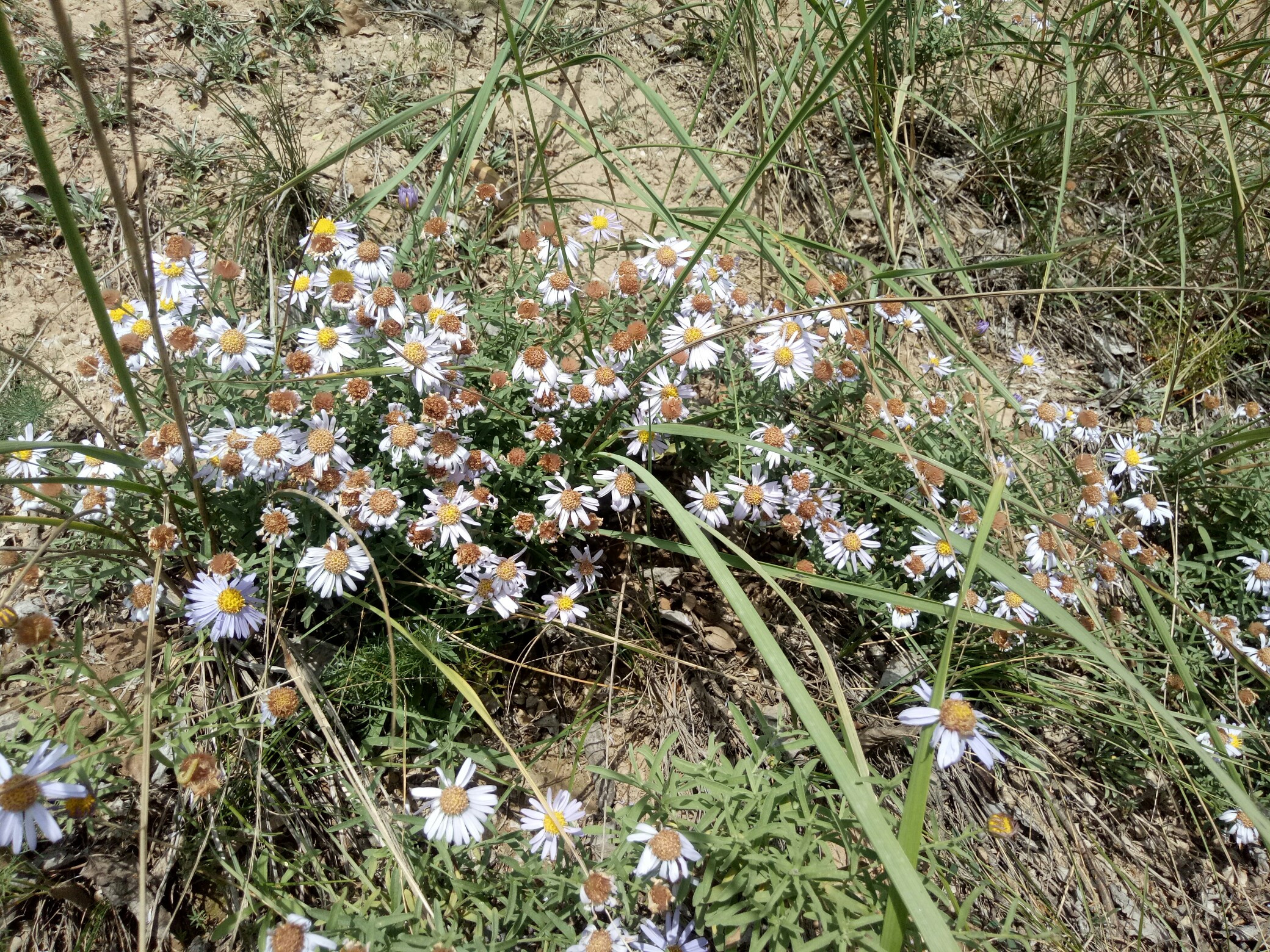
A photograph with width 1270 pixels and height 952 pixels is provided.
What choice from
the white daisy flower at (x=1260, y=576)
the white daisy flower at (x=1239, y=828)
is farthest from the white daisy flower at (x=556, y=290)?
the white daisy flower at (x=1239, y=828)

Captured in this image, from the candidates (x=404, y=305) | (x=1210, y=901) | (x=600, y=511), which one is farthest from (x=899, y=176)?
(x=1210, y=901)

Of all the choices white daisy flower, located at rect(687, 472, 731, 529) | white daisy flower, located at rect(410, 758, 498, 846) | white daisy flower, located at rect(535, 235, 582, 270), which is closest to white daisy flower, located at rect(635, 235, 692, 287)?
white daisy flower, located at rect(535, 235, 582, 270)

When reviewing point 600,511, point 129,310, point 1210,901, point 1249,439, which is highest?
point 1249,439

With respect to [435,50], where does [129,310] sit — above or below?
below

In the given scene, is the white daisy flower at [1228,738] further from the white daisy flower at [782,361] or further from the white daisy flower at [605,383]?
the white daisy flower at [605,383]

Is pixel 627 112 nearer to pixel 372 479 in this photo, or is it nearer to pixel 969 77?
pixel 969 77

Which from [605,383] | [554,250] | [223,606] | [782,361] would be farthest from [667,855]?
[554,250]

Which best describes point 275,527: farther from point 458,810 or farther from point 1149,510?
point 1149,510
